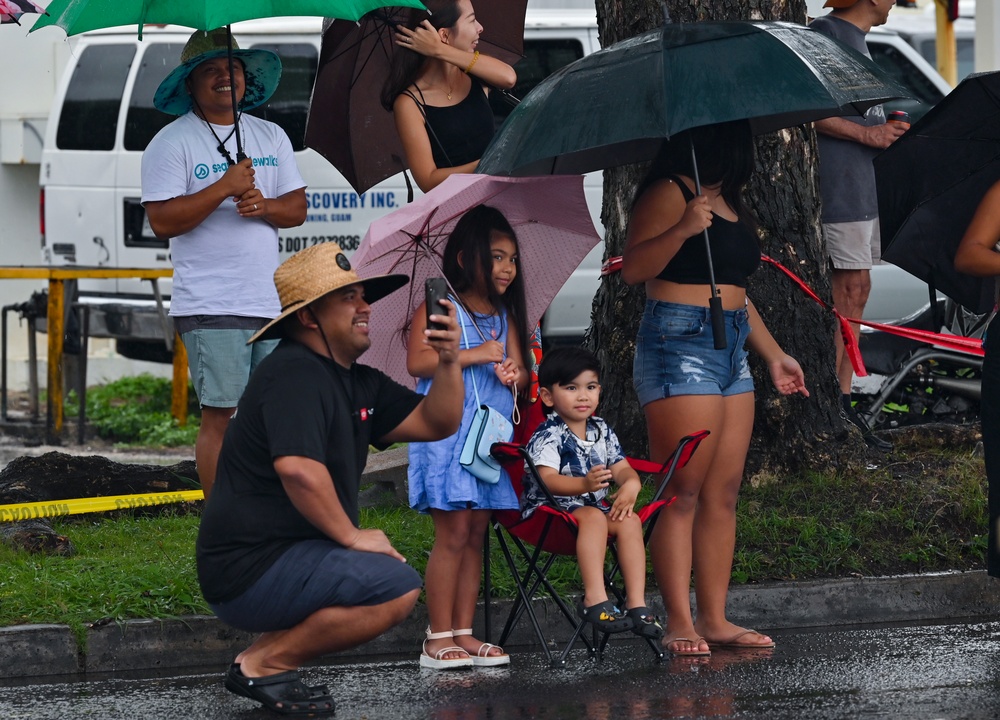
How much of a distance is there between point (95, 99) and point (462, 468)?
25.7 ft

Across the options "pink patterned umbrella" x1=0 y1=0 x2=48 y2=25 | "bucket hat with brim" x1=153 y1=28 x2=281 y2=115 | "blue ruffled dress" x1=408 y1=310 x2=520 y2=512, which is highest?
"pink patterned umbrella" x1=0 y1=0 x2=48 y2=25

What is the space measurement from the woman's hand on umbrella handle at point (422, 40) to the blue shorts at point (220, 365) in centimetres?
135

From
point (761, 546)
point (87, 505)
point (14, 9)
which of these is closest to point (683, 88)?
point (761, 546)

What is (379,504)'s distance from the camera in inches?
324

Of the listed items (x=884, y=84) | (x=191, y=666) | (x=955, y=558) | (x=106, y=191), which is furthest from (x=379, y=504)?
(x=106, y=191)

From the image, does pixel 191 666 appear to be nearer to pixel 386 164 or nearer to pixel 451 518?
pixel 451 518

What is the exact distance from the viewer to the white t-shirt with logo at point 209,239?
6.63 metres

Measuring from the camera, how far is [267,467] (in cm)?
502

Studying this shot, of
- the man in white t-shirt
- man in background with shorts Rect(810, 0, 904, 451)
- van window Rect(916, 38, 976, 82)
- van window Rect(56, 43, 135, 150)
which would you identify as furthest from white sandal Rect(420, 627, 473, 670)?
van window Rect(916, 38, 976, 82)

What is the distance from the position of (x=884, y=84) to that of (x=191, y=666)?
11.0ft

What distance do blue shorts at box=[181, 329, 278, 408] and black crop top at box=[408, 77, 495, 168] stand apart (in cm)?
110

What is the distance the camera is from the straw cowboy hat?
16.7 ft

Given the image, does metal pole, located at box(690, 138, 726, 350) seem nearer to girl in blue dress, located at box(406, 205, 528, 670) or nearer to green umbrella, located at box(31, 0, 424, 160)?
girl in blue dress, located at box(406, 205, 528, 670)

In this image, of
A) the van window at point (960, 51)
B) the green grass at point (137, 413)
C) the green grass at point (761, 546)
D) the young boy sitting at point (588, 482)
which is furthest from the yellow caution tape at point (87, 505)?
the van window at point (960, 51)
